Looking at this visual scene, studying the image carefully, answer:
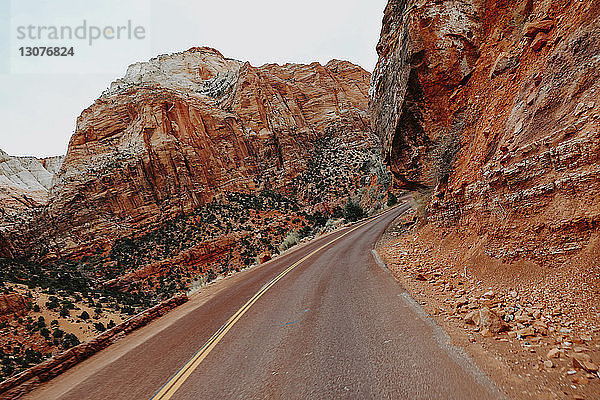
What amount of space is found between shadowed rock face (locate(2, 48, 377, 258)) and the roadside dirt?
4297 centimetres

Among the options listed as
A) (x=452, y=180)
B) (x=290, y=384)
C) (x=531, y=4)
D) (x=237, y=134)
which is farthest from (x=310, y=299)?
(x=237, y=134)

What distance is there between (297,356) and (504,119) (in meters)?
6.46

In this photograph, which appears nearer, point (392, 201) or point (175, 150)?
point (392, 201)

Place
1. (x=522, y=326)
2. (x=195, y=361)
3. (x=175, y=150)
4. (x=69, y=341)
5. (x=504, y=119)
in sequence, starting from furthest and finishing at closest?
(x=175, y=150), (x=69, y=341), (x=504, y=119), (x=195, y=361), (x=522, y=326)

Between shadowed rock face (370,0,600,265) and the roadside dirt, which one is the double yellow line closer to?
the roadside dirt

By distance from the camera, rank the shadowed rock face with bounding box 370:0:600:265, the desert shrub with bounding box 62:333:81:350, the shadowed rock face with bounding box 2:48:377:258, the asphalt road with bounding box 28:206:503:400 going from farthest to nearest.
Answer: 1. the shadowed rock face with bounding box 2:48:377:258
2. the desert shrub with bounding box 62:333:81:350
3. the shadowed rock face with bounding box 370:0:600:265
4. the asphalt road with bounding box 28:206:503:400

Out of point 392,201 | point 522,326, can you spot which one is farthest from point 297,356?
point 392,201

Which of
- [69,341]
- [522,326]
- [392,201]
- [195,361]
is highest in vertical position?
[392,201]

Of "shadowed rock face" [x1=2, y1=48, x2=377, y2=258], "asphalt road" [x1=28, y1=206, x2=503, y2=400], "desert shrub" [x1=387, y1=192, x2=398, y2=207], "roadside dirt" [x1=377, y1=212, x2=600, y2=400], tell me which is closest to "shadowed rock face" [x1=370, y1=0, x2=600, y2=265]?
"roadside dirt" [x1=377, y1=212, x2=600, y2=400]

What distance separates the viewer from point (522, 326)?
3379 mm

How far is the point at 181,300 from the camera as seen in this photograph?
998cm

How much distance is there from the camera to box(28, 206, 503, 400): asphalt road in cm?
300

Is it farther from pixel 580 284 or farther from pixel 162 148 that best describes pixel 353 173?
pixel 580 284

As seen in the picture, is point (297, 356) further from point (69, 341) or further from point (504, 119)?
point (69, 341)
